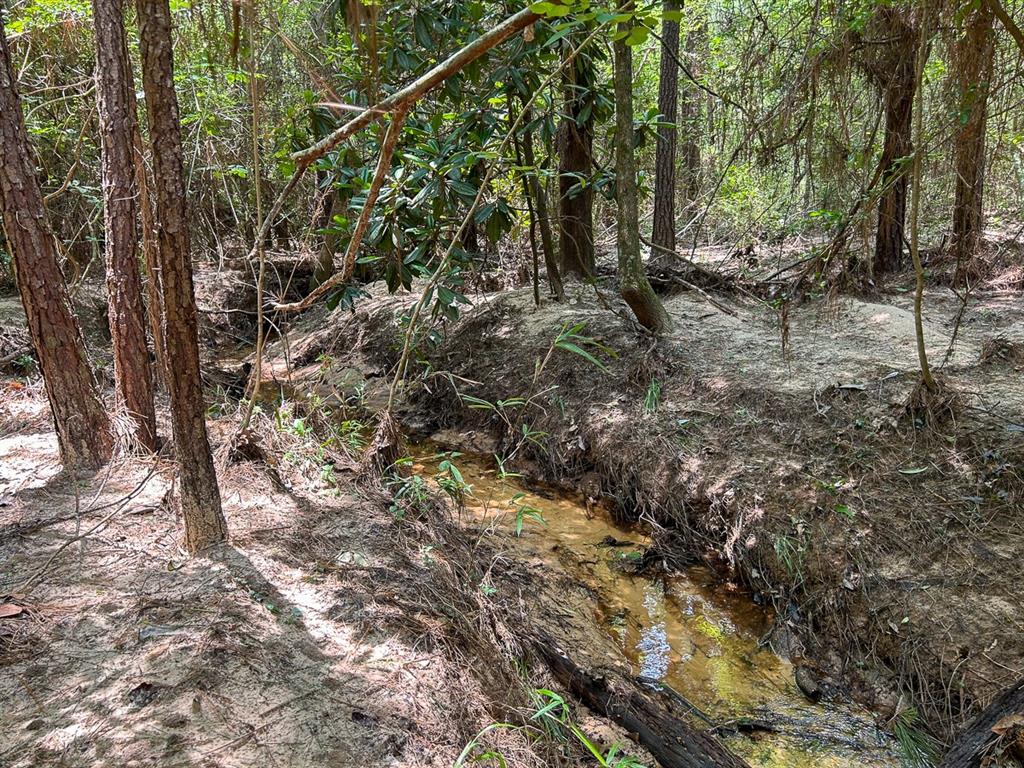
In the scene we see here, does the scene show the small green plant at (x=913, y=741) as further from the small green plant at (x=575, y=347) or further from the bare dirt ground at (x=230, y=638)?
the small green plant at (x=575, y=347)

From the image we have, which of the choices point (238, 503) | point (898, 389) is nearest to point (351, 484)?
point (238, 503)

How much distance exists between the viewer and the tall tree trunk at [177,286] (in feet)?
7.34

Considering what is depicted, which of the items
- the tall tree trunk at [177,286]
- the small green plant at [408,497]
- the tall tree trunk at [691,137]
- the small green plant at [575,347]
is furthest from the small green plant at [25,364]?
the tall tree trunk at [691,137]

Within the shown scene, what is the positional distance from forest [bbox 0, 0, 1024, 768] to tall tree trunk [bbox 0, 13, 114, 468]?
16 millimetres

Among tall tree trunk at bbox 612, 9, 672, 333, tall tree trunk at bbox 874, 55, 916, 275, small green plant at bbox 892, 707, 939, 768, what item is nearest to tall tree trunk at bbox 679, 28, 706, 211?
tall tree trunk at bbox 874, 55, 916, 275

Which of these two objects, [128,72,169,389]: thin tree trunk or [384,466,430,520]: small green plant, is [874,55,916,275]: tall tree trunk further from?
[128,72,169,389]: thin tree trunk

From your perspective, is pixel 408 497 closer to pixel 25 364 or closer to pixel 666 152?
pixel 25 364

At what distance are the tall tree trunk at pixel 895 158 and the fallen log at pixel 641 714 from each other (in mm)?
2819

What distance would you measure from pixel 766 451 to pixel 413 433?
9.81ft

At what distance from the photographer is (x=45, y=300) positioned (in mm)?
3258

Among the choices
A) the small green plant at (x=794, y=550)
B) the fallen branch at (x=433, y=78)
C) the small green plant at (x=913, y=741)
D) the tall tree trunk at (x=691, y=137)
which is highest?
the tall tree trunk at (x=691, y=137)

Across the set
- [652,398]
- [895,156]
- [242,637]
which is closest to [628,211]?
[652,398]

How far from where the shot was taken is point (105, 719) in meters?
1.83

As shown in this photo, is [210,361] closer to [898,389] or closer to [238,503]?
[238,503]
